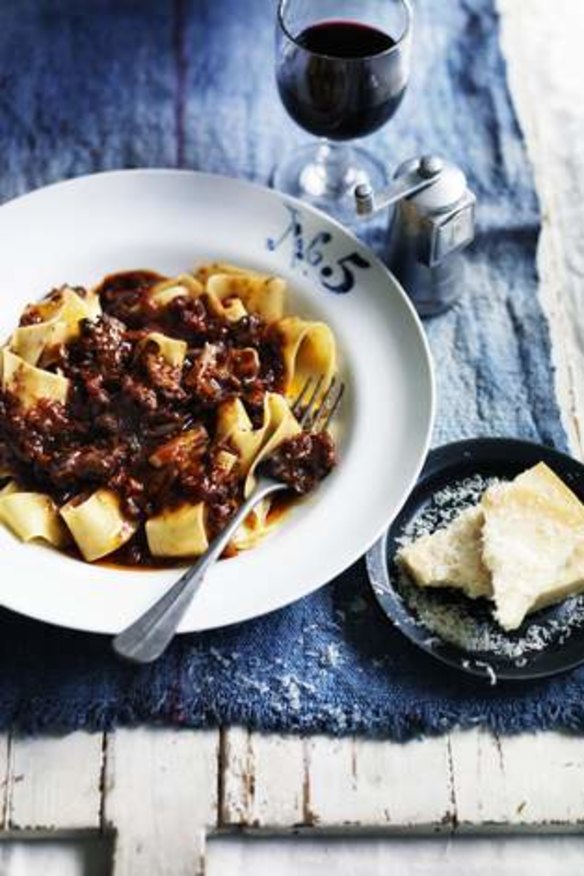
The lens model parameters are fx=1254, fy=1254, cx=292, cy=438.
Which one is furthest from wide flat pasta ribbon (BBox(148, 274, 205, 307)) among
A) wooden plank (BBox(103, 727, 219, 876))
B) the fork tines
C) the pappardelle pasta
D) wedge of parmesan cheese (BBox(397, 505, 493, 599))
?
wooden plank (BBox(103, 727, 219, 876))

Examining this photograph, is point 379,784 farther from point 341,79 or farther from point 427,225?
point 341,79

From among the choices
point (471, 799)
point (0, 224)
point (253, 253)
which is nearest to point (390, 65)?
point (253, 253)

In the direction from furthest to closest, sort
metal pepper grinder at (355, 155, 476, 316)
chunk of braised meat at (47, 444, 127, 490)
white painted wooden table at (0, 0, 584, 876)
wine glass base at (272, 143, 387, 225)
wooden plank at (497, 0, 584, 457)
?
1. wine glass base at (272, 143, 387, 225)
2. wooden plank at (497, 0, 584, 457)
3. metal pepper grinder at (355, 155, 476, 316)
4. chunk of braised meat at (47, 444, 127, 490)
5. white painted wooden table at (0, 0, 584, 876)

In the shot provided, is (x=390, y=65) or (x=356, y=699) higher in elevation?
(x=390, y=65)

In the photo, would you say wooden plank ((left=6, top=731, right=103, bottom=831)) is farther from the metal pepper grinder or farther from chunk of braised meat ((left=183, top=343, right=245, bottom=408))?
the metal pepper grinder

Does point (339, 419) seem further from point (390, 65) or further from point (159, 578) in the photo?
point (390, 65)

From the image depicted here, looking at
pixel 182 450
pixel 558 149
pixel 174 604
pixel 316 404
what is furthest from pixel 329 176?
pixel 174 604

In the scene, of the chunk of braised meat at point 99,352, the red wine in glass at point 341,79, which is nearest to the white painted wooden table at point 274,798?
the chunk of braised meat at point 99,352
